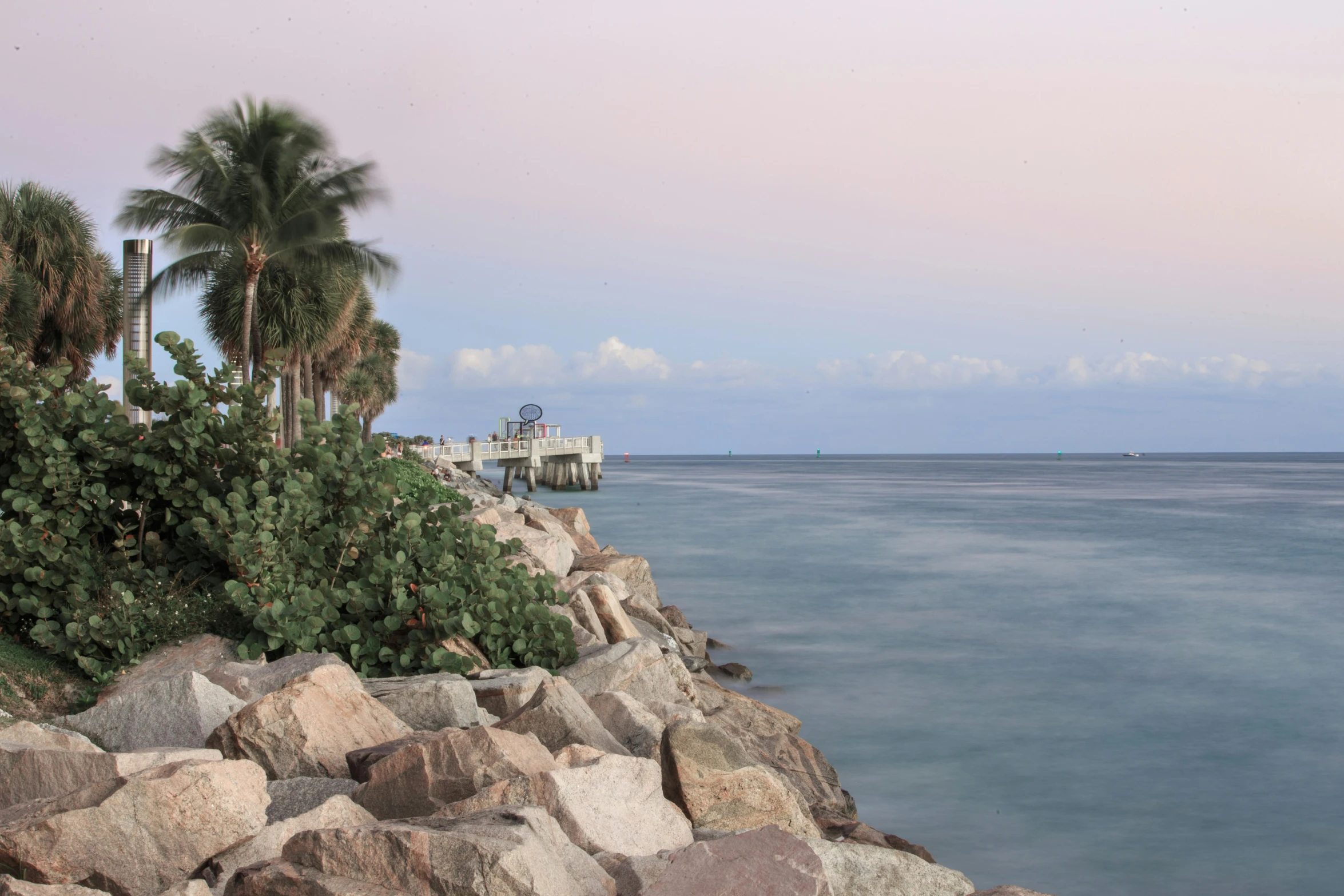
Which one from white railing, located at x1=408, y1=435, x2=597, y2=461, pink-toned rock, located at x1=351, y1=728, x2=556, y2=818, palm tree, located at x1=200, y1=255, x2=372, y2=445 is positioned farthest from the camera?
white railing, located at x1=408, y1=435, x2=597, y2=461

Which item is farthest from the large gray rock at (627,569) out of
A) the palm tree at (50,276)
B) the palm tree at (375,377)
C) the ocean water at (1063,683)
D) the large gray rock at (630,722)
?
the palm tree at (375,377)

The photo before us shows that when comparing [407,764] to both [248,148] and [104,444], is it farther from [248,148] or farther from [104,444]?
[248,148]

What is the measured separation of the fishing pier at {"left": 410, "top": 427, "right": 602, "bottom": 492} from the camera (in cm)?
4959

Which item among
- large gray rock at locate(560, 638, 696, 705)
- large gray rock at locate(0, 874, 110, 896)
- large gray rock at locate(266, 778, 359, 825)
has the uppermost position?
large gray rock at locate(0, 874, 110, 896)

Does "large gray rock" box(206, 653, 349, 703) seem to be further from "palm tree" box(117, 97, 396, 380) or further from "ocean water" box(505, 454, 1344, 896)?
"palm tree" box(117, 97, 396, 380)

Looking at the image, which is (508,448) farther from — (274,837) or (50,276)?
(274,837)

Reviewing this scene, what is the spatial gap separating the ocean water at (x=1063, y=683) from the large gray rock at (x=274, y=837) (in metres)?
5.54

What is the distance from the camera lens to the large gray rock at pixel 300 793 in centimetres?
421

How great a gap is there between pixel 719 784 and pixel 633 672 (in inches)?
81.0

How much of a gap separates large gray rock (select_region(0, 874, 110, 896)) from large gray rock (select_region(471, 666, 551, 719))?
2.96m

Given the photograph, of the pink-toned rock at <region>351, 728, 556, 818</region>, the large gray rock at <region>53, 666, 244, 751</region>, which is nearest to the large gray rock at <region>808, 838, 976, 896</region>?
the pink-toned rock at <region>351, 728, 556, 818</region>

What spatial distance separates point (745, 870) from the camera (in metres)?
3.20

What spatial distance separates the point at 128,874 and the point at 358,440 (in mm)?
4136

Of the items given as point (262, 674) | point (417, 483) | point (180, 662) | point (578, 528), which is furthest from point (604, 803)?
point (417, 483)
